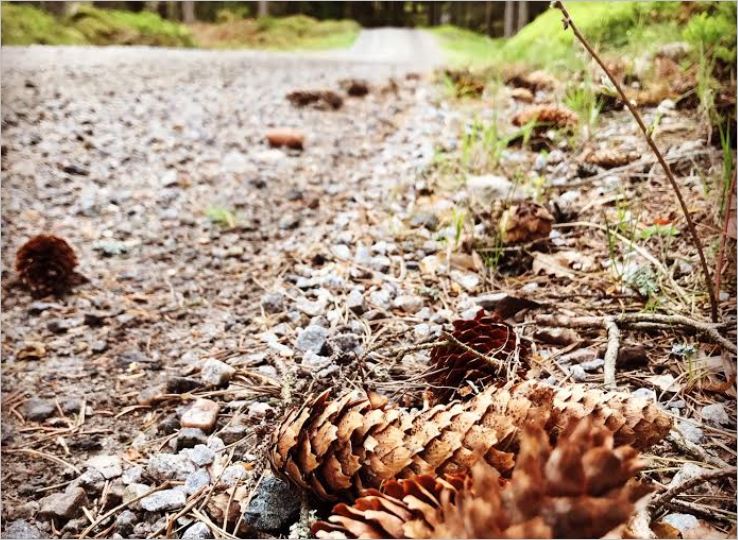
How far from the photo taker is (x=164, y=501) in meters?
1.12

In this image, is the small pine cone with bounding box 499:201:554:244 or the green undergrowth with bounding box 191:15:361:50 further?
the green undergrowth with bounding box 191:15:361:50

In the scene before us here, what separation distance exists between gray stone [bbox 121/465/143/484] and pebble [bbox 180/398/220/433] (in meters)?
0.15

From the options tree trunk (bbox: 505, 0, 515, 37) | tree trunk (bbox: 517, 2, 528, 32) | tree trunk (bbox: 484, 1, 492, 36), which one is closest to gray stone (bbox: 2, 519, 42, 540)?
tree trunk (bbox: 505, 0, 515, 37)

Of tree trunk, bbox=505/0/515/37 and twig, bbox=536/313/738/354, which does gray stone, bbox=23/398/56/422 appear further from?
tree trunk, bbox=505/0/515/37

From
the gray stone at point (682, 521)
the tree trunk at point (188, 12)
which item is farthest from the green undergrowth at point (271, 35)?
the gray stone at point (682, 521)

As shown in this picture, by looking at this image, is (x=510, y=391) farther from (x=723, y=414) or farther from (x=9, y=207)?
(x=9, y=207)

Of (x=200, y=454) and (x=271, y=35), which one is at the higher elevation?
(x=271, y=35)

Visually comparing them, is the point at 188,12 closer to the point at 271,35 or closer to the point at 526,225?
the point at 271,35

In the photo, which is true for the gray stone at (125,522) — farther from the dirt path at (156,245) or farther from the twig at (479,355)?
the twig at (479,355)

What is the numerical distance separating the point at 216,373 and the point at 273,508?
0.57m

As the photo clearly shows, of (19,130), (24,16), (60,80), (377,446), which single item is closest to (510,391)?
(377,446)

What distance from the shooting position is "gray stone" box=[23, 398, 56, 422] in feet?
4.85

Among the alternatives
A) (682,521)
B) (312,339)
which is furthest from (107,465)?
(682,521)

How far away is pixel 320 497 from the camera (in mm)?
955
